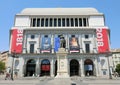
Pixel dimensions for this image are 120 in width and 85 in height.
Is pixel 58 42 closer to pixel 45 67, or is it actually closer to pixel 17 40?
pixel 45 67

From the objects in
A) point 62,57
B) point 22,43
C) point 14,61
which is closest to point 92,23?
point 22,43

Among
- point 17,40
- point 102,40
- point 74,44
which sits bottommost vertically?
point 74,44

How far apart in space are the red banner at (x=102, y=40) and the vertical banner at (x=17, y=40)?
89.5ft

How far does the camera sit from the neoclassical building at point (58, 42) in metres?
58.4

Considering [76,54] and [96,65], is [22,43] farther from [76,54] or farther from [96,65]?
[96,65]

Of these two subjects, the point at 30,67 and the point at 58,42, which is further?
the point at 58,42

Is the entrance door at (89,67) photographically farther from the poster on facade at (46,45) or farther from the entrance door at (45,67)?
the poster on facade at (46,45)

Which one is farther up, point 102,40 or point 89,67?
point 102,40

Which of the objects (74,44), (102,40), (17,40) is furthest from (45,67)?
(102,40)

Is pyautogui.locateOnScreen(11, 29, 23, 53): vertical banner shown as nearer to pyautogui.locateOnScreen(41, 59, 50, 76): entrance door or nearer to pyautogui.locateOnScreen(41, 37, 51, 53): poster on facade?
pyautogui.locateOnScreen(41, 37, 51, 53): poster on facade

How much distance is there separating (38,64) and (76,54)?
1319 centimetres

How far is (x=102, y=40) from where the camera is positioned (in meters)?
61.1

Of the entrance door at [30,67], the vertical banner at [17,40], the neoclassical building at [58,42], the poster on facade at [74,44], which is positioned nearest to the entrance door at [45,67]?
the neoclassical building at [58,42]

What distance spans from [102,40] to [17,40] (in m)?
30.0
